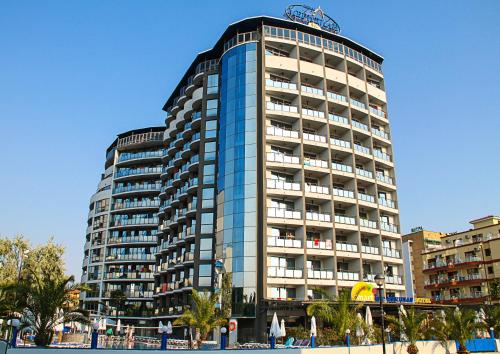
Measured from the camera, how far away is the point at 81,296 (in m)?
86.2

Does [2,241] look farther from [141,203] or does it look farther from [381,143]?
[381,143]

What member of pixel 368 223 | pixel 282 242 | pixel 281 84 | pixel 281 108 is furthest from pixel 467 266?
pixel 281 84

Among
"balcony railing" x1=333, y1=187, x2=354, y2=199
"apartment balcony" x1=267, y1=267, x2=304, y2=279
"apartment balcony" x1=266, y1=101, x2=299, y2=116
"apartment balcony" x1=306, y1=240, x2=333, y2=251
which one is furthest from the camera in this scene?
"balcony railing" x1=333, y1=187, x2=354, y2=199

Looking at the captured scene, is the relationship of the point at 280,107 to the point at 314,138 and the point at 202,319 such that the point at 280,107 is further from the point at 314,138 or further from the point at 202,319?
the point at 202,319

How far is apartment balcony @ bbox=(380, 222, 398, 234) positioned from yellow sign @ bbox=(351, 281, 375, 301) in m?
10.6

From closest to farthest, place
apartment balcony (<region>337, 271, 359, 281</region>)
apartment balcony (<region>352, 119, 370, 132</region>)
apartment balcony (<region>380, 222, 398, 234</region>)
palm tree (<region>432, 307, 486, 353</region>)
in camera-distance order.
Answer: palm tree (<region>432, 307, 486, 353</region>)
apartment balcony (<region>337, 271, 359, 281</region>)
apartment balcony (<region>380, 222, 398, 234</region>)
apartment balcony (<region>352, 119, 370, 132</region>)

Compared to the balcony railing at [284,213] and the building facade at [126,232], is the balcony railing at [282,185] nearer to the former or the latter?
the balcony railing at [284,213]

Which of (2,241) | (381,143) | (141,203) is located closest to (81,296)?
(141,203)

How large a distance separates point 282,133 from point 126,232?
45098 mm

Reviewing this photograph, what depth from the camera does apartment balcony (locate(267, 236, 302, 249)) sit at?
47.6m

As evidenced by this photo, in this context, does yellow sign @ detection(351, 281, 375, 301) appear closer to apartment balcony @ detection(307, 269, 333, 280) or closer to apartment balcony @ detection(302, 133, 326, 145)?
apartment balcony @ detection(307, 269, 333, 280)

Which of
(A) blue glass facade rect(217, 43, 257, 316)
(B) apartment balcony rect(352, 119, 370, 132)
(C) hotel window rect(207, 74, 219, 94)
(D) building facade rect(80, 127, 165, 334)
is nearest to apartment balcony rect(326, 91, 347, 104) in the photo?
(B) apartment balcony rect(352, 119, 370, 132)

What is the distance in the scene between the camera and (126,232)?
84.6 metres

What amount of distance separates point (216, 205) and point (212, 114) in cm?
1326
